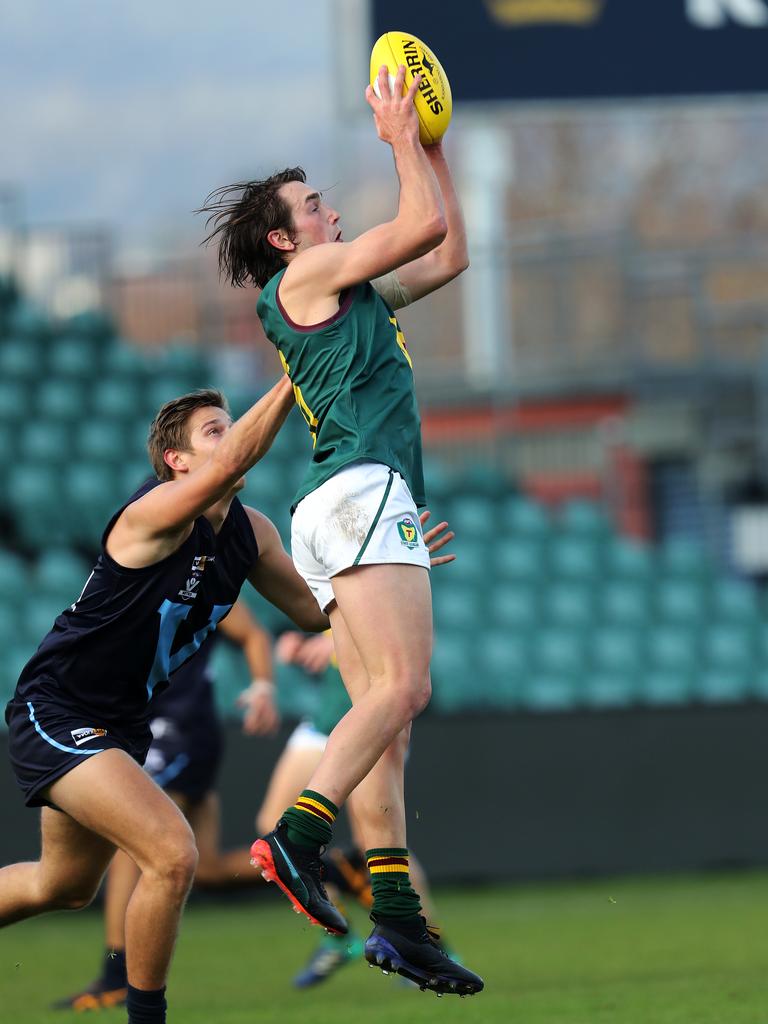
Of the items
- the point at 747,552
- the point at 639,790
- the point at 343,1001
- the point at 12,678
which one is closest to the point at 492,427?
the point at 747,552

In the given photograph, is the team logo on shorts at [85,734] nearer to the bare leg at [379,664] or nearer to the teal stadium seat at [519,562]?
the bare leg at [379,664]

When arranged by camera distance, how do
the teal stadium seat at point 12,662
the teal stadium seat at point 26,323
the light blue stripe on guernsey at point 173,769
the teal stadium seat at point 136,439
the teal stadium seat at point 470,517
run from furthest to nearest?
the teal stadium seat at point 26,323 → the teal stadium seat at point 470,517 → the teal stadium seat at point 136,439 → the teal stadium seat at point 12,662 → the light blue stripe on guernsey at point 173,769

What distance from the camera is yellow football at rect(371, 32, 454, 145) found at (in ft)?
16.3

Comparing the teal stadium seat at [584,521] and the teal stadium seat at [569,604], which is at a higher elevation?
the teal stadium seat at [584,521]

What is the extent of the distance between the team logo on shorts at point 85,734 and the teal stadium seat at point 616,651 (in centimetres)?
793

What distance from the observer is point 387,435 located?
486 centimetres

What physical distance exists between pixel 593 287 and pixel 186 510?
42.7 feet

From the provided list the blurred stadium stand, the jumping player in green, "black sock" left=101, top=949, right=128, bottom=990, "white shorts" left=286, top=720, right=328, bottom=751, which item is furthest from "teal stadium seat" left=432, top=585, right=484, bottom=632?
the jumping player in green

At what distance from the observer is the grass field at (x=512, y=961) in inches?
241

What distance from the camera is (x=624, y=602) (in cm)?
1328

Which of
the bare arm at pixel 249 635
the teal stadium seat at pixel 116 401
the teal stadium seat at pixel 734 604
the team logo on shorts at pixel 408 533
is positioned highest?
the team logo on shorts at pixel 408 533

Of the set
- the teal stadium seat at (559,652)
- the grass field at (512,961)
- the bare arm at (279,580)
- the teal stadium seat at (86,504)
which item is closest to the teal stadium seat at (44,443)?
the teal stadium seat at (86,504)

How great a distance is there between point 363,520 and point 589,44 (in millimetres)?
7393

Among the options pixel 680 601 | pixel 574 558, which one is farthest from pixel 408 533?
pixel 680 601
